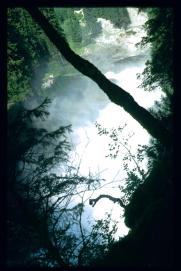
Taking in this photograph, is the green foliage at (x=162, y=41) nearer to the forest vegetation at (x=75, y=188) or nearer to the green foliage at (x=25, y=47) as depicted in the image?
the forest vegetation at (x=75, y=188)

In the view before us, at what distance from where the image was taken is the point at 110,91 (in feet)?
20.9

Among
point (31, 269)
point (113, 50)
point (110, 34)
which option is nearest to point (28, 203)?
point (31, 269)

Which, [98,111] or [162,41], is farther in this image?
[98,111]

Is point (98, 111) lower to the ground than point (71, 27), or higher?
lower

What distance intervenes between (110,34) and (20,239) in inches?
2732

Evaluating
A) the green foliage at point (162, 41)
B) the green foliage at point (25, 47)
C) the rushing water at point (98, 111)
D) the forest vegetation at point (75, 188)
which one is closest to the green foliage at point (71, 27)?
the rushing water at point (98, 111)

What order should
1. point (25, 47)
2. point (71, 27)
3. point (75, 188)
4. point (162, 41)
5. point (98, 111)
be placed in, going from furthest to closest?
point (71, 27)
point (98, 111)
point (25, 47)
point (162, 41)
point (75, 188)

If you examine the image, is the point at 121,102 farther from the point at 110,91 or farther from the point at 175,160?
the point at 175,160

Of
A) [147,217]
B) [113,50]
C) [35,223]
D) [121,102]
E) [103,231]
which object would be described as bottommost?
[147,217]

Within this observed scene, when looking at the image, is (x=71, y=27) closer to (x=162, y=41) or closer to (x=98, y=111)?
(x=98, y=111)

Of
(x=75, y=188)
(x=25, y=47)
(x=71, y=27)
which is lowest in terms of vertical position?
(x=75, y=188)

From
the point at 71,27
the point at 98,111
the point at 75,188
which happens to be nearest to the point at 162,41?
the point at 75,188

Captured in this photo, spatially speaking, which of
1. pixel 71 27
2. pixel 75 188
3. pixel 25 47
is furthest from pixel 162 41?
pixel 71 27

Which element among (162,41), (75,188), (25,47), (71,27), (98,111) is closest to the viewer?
(75,188)
